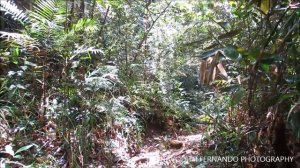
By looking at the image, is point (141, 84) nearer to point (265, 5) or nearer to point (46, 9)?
point (46, 9)

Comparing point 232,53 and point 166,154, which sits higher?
point 232,53

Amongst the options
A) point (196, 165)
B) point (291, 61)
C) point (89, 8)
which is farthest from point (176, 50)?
point (291, 61)

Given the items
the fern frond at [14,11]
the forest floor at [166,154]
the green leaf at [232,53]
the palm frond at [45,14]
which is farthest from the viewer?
the fern frond at [14,11]

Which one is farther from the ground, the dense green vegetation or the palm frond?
the palm frond

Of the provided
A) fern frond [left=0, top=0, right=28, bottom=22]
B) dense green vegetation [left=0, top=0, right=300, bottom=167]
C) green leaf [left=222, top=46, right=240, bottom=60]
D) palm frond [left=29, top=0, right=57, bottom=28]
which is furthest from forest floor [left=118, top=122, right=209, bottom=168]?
fern frond [left=0, top=0, right=28, bottom=22]

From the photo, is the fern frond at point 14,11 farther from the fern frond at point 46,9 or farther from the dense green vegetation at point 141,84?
the fern frond at point 46,9

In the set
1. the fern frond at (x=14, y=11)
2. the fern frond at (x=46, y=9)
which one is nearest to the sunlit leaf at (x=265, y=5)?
the fern frond at (x=46, y=9)

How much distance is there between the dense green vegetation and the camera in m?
1.99

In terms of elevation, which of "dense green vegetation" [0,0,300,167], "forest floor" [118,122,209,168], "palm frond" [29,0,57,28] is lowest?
"forest floor" [118,122,209,168]

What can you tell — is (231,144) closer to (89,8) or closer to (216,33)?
(216,33)

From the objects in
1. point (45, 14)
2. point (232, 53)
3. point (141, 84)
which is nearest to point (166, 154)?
point (141, 84)

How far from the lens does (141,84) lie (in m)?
5.12

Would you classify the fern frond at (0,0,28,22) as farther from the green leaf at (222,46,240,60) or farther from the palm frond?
the green leaf at (222,46,240,60)

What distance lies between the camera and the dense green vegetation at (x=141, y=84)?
1.99 metres
